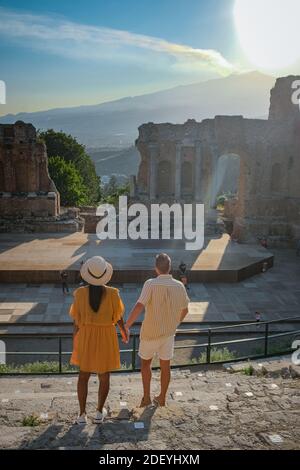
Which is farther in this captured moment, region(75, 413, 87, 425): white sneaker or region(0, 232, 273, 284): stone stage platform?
region(0, 232, 273, 284): stone stage platform

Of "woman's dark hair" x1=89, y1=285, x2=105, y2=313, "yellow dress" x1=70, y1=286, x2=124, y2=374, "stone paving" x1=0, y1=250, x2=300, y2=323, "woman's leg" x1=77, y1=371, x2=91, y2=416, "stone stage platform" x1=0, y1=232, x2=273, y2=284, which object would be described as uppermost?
"woman's dark hair" x1=89, y1=285, x2=105, y2=313

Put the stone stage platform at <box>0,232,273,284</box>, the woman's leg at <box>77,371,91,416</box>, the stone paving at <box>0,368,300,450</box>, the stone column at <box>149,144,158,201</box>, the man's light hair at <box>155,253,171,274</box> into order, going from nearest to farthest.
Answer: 1. the stone paving at <box>0,368,300,450</box>
2. the woman's leg at <box>77,371,91,416</box>
3. the man's light hair at <box>155,253,171,274</box>
4. the stone stage platform at <box>0,232,273,284</box>
5. the stone column at <box>149,144,158,201</box>

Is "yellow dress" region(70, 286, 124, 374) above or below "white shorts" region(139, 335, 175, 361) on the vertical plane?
above

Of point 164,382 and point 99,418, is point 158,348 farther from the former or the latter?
point 99,418

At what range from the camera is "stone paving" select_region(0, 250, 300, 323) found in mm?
14586

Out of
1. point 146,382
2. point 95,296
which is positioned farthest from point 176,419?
point 95,296

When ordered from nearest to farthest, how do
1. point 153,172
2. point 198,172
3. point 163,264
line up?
point 163,264
point 198,172
point 153,172

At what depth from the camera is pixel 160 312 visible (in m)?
5.79

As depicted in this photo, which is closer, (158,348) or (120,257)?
(158,348)

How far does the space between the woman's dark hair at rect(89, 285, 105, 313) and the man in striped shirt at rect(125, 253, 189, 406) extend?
21.9 inches

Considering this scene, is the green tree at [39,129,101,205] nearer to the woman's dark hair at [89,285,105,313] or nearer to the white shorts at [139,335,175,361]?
the white shorts at [139,335,175,361]

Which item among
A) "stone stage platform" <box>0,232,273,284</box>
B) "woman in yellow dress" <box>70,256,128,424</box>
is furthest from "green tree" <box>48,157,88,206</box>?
"woman in yellow dress" <box>70,256,128,424</box>

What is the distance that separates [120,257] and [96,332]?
46.6 ft
